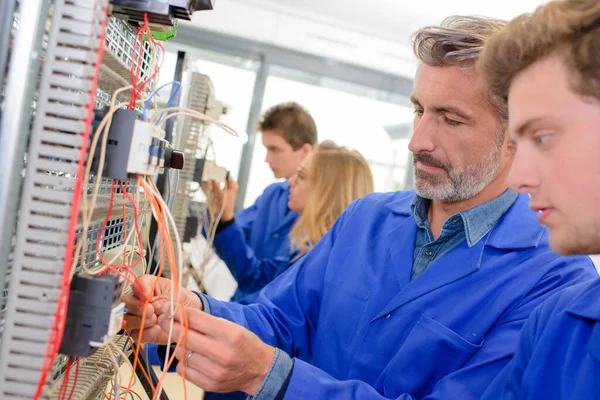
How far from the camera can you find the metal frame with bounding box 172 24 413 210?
4.27 meters

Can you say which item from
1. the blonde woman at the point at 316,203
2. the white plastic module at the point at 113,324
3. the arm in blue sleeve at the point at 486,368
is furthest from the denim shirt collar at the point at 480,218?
the blonde woman at the point at 316,203

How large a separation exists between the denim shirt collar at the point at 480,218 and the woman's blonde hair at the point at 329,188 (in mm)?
1106

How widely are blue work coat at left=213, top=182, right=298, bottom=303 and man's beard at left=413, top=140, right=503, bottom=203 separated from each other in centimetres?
131

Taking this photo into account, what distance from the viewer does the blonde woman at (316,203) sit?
7.79 feet

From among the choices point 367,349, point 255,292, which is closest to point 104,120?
point 367,349

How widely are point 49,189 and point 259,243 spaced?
2352 mm

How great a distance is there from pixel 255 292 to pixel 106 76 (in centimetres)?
186

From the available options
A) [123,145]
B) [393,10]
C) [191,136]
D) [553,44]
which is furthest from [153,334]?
[393,10]

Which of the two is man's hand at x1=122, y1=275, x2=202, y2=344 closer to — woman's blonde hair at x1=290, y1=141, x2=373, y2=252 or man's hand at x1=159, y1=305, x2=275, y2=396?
man's hand at x1=159, y1=305, x2=275, y2=396

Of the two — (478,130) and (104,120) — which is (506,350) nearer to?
(478,130)

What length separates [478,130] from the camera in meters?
1.22

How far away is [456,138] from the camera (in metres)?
1.22

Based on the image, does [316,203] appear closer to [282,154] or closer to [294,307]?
[282,154]

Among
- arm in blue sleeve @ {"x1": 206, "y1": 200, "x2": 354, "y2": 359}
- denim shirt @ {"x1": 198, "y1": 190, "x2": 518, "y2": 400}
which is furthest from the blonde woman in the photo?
denim shirt @ {"x1": 198, "y1": 190, "x2": 518, "y2": 400}
